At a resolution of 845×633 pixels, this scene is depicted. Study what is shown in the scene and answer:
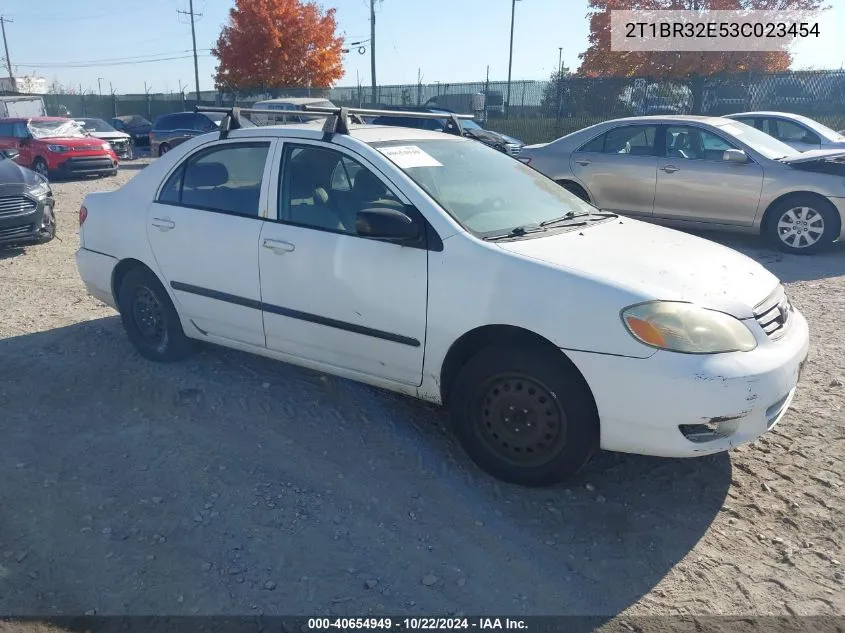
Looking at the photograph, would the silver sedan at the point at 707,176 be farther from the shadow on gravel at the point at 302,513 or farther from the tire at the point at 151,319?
the shadow on gravel at the point at 302,513

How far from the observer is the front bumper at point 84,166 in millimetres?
17328

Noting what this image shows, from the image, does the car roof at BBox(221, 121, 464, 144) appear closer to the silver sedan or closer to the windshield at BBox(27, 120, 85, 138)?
the silver sedan

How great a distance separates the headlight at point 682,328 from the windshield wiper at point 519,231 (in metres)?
0.79

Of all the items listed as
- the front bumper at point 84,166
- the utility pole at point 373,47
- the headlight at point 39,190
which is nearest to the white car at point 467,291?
the headlight at point 39,190

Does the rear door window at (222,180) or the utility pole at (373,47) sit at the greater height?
the utility pole at (373,47)

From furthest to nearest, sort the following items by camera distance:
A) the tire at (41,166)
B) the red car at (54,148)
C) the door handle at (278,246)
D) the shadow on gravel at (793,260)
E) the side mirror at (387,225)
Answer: the tire at (41,166), the red car at (54,148), the shadow on gravel at (793,260), the door handle at (278,246), the side mirror at (387,225)

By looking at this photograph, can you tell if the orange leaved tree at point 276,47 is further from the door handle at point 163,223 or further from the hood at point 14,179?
the door handle at point 163,223

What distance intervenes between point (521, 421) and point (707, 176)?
663 centimetres

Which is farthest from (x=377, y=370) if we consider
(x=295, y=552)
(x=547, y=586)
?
(x=547, y=586)

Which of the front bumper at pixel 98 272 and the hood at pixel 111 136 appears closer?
the front bumper at pixel 98 272

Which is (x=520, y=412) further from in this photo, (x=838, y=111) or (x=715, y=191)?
(x=838, y=111)

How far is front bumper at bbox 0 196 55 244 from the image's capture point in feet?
27.6

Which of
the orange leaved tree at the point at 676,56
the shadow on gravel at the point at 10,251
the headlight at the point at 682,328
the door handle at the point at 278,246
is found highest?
the orange leaved tree at the point at 676,56

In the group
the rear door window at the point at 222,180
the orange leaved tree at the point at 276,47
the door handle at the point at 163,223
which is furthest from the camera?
the orange leaved tree at the point at 276,47
